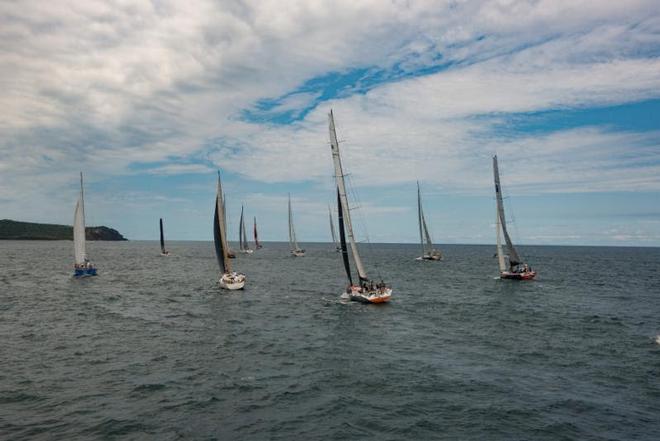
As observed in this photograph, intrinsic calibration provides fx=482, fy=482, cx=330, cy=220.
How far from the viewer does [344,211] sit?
47375 mm

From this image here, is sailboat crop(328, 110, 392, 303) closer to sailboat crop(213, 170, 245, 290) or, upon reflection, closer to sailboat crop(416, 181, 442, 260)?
sailboat crop(213, 170, 245, 290)

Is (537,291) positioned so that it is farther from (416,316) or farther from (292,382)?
(292,382)

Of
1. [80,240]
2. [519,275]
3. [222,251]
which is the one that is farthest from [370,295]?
[80,240]

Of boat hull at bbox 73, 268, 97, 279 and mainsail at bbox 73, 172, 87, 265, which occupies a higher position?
mainsail at bbox 73, 172, 87, 265

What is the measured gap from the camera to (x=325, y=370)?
1027 inches

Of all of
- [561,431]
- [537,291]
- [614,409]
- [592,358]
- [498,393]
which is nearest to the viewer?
[561,431]

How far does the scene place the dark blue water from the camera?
18.6 metres

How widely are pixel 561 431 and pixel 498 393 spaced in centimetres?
399

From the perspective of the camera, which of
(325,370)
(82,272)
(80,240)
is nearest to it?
(325,370)

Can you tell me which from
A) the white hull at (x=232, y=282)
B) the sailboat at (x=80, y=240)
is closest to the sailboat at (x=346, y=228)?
the white hull at (x=232, y=282)

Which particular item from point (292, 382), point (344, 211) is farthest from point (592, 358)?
point (344, 211)

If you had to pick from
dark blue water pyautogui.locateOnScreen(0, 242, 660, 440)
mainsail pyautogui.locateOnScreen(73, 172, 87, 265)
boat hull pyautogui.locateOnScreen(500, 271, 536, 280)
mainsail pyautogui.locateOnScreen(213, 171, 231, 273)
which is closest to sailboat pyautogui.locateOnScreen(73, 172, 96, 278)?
mainsail pyautogui.locateOnScreen(73, 172, 87, 265)

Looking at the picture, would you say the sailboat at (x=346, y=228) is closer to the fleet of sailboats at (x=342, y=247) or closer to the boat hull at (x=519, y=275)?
the fleet of sailboats at (x=342, y=247)

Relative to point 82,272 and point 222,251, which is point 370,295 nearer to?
point 222,251
